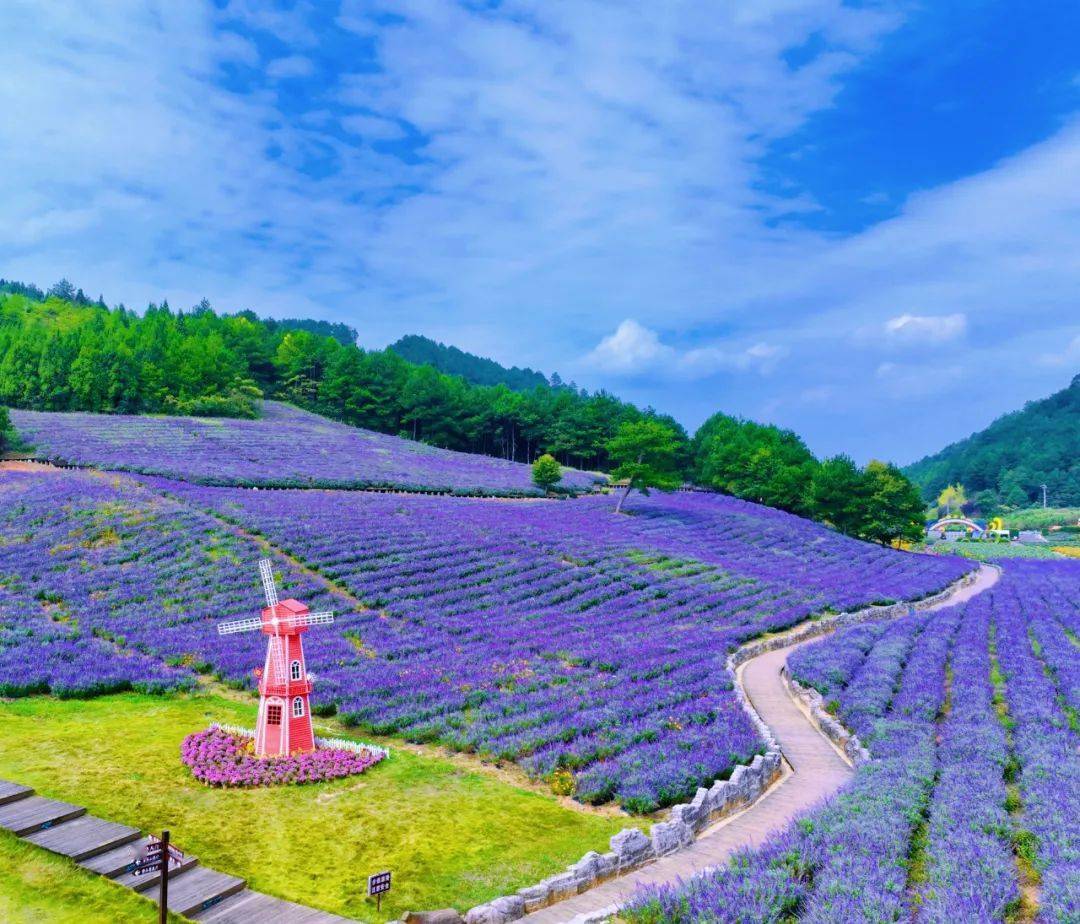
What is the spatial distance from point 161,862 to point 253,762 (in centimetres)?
600

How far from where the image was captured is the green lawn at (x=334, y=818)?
11070 millimetres

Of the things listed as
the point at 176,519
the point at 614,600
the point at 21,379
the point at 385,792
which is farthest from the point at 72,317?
the point at 385,792

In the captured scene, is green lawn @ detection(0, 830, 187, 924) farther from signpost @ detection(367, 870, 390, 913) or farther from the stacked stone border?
the stacked stone border

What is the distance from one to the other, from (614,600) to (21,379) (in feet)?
286

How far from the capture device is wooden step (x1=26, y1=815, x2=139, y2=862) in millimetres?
10930

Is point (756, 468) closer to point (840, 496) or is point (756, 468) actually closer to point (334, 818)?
point (840, 496)

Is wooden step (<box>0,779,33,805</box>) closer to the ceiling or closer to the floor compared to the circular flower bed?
closer to the ceiling

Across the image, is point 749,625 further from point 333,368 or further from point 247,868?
point 333,368

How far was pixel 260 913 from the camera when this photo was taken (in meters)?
9.79

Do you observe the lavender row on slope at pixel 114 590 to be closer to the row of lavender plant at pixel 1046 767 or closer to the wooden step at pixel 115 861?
the wooden step at pixel 115 861

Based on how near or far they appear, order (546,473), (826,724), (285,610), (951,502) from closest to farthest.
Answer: (285,610), (826,724), (546,473), (951,502)

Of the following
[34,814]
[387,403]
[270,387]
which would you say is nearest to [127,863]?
[34,814]

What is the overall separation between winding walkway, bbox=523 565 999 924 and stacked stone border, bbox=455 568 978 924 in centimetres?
13

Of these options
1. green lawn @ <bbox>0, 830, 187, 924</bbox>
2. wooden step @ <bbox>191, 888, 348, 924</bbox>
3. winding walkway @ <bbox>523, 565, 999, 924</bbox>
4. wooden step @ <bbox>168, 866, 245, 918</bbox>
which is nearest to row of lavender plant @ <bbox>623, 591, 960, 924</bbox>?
winding walkway @ <bbox>523, 565, 999, 924</bbox>
